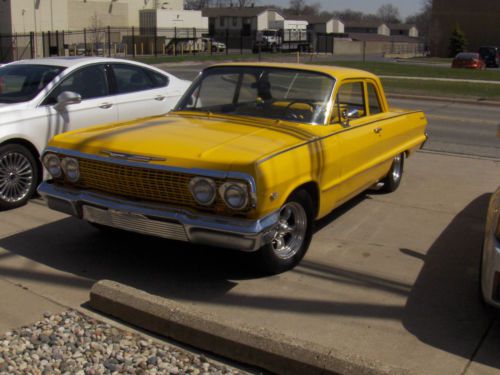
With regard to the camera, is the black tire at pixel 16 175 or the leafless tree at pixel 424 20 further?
the leafless tree at pixel 424 20

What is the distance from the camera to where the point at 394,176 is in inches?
311

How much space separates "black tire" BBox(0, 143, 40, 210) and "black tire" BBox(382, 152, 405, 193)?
13.5ft

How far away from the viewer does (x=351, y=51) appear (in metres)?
81.8

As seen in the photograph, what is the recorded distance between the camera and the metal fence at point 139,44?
4844 cm

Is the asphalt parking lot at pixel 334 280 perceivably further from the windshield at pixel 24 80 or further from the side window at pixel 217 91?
the side window at pixel 217 91

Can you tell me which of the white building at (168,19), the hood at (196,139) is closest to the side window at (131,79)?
the hood at (196,139)

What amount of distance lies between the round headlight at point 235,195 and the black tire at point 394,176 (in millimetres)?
3692

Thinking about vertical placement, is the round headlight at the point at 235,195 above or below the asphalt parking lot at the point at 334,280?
above

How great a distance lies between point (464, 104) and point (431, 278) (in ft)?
53.1

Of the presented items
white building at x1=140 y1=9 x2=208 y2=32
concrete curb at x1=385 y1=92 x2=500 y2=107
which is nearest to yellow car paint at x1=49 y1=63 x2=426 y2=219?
concrete curb at x1=385 y1=92 x2=500 y2=107

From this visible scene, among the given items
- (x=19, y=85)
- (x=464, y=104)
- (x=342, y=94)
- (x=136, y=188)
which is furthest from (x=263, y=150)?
(x=464, y=104)

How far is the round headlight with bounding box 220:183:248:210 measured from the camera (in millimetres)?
4398

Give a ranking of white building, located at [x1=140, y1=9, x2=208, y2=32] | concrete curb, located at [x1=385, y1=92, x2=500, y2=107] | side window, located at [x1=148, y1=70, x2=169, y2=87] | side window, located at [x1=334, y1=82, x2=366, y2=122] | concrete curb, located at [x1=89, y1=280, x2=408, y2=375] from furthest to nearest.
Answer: white building, located at [x1=140, y1=9, x2=208, y2=32]
concrete curb, located at [x1=385, y1=92, x2=500, y2=107]
side window, located at [x1=148, y1=70, x2=169, y2=87]
side window, located at [x1=334, y1=82, x2=366, y2=122]
concrete curb, located at [x1=89, y1=280, x2=408, y2=375]

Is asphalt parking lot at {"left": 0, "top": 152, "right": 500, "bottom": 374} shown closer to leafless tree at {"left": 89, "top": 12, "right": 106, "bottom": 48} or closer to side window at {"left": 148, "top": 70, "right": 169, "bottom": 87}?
side window at {"left": 148, "top": 70, "right": 169, "bottom": 87}
